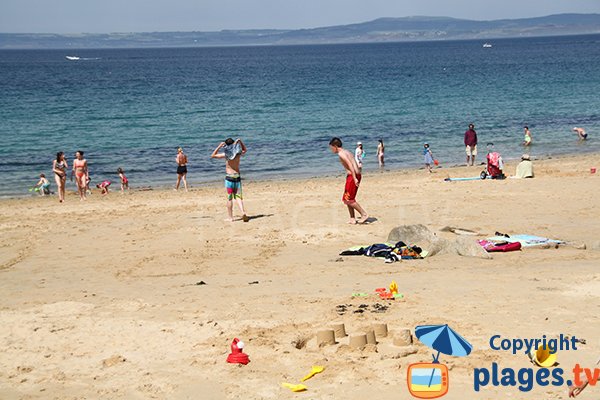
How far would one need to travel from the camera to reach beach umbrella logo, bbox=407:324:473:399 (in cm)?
721

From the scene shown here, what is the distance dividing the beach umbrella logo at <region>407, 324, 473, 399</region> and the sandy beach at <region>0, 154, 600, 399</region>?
0.32 ft

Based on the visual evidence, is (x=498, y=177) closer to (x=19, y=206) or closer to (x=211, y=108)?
(x=19, y=206)

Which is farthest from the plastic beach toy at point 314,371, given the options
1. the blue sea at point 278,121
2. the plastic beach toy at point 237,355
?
the blue sea at point 278,121

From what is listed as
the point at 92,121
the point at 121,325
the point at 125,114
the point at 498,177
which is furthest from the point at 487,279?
the point at 125,114

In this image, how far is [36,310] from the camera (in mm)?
10000

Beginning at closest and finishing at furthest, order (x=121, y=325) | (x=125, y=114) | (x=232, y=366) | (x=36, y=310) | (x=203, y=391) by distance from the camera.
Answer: (x=203, y=391)
(x=232, y=366)
(x=121, y=325)
(x=36, y=310)
(x=125, y=114)

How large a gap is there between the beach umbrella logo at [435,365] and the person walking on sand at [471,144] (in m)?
17.7

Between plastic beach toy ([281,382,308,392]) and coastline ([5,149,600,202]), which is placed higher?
plastic beach toy ([281,382,308,392])

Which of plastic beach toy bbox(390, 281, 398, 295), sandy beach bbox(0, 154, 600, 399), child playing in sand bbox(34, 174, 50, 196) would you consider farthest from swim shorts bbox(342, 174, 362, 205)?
child playing in sand bbox(34, 174, 50, 196)

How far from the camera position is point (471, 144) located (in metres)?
25.5

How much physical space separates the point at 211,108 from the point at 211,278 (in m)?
39.8

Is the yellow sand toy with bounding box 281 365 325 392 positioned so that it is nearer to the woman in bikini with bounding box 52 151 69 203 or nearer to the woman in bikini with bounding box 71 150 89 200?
the woman in bikini with bounding box 52 151 69 203

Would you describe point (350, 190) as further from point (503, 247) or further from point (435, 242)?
point (503, 247)

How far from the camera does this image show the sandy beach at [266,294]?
7727 millimetres
